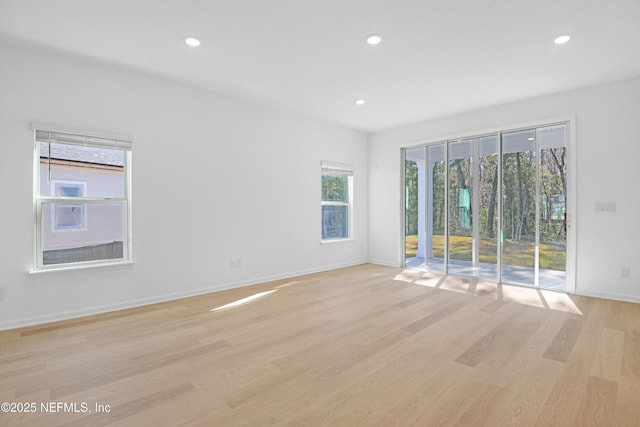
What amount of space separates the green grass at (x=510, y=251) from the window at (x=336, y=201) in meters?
1.71

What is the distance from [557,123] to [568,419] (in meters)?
4.03

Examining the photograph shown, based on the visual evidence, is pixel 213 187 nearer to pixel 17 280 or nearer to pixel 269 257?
pixel 269 257

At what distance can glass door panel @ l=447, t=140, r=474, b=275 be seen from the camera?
531 cm

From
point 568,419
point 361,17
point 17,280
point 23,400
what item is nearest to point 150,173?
point 17,280

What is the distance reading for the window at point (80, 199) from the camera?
10.7ft

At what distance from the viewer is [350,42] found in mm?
3037

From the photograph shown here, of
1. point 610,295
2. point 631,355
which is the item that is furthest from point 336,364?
point 610,295

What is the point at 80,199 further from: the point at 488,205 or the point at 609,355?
the point at 488,205

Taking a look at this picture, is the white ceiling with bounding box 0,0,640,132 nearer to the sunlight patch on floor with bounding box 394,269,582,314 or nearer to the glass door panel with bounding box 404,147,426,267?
the glass door panel with bounding box 404,147,426,267

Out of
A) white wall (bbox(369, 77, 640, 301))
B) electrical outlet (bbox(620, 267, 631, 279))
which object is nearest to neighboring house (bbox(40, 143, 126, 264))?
white wall (bbox(369, 77, 640, 301))

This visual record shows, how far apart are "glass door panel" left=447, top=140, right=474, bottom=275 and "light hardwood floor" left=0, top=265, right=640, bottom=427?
151 centimetres

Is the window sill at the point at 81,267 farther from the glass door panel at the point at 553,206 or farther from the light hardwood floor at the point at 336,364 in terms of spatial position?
the glass door panel at the point at 553,206

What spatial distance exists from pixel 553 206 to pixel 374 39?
11.4ft

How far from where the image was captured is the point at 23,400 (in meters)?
1.94
